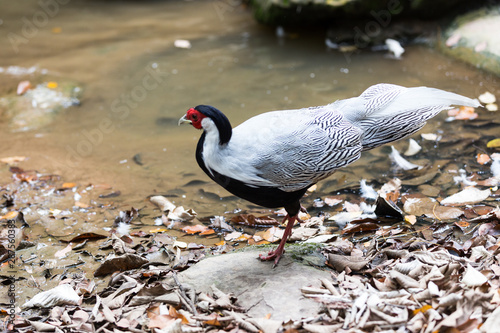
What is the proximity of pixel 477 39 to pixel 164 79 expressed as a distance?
14.5 ft

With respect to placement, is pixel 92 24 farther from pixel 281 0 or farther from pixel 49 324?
pixel 49 324

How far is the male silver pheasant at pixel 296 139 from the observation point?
3146mm

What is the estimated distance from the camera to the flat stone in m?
2.83

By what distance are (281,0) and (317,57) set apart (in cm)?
115

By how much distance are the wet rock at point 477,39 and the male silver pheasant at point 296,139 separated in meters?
3.51

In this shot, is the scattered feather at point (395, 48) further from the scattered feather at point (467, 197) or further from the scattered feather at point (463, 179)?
the scattered feather at point (467, 197)

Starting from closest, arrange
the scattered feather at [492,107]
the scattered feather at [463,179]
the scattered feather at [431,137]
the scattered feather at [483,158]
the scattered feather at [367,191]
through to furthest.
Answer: the scattered feather at [463,179] < the scattered feather at [367,191] < the scattered feather at [483,158] < the scattered feather at [431,137] < the scattered feather at [492,107]

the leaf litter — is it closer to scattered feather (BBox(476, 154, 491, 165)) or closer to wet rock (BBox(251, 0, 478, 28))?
scattered feather (BBox(476, 154, 491, 165))

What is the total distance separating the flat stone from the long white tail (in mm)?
1061

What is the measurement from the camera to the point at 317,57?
7.48 m

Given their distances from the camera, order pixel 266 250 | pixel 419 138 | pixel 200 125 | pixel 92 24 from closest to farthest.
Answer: pixel 200 125 < pixel 266 250 < pixel 419 138 < pixel 92 24

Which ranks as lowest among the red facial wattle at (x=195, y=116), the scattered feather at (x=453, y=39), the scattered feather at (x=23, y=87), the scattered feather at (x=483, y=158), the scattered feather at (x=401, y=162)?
the scattered feather at (x=23, y=87)

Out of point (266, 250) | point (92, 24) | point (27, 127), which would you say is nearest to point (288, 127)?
point (266, 250)

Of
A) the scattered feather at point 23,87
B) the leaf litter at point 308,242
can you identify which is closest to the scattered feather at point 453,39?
the leaf litter at point 308,242
